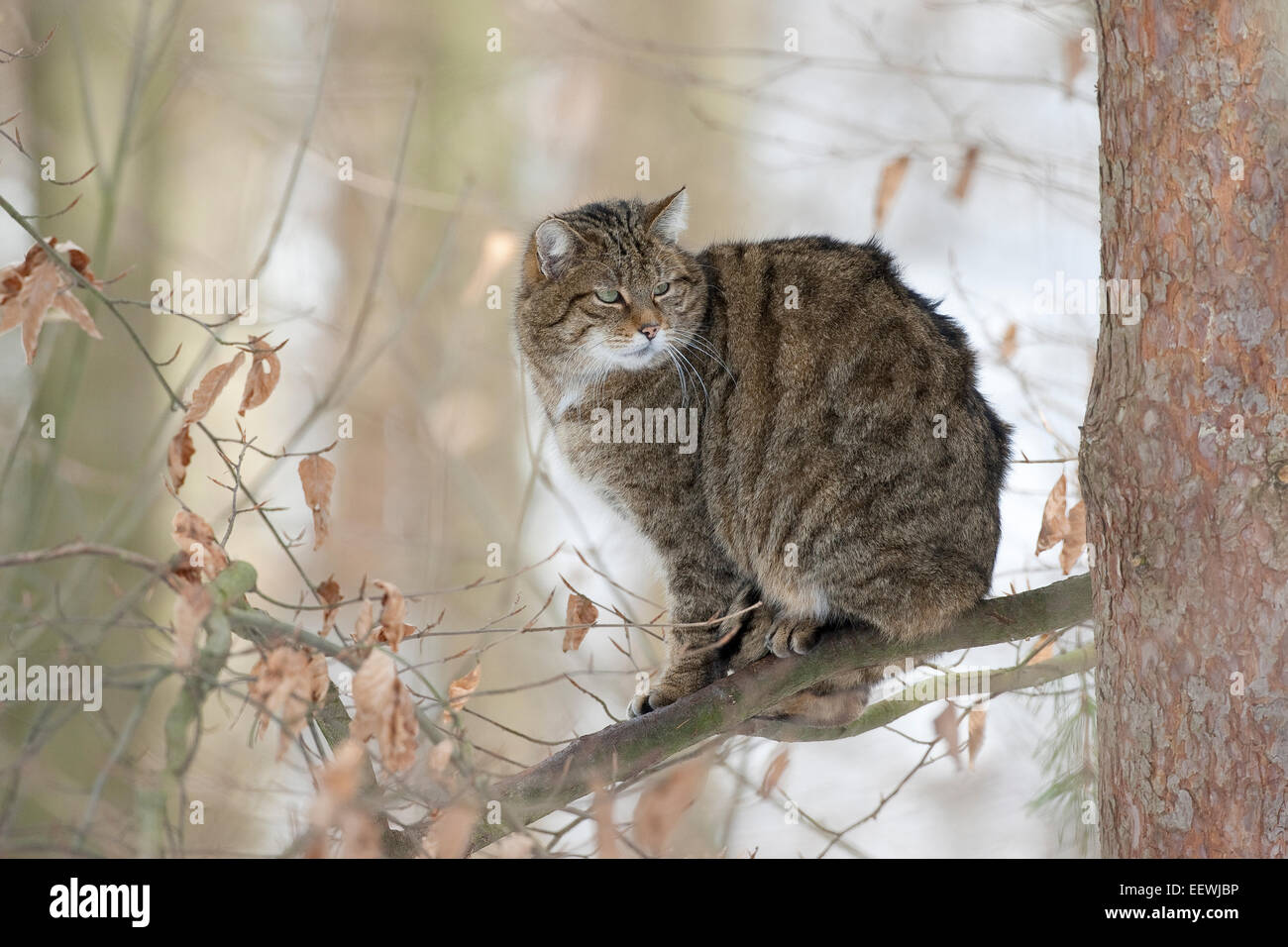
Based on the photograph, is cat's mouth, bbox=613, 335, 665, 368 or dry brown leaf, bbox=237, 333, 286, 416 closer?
dry brown leaf, bbox=237, 333, 286, 416

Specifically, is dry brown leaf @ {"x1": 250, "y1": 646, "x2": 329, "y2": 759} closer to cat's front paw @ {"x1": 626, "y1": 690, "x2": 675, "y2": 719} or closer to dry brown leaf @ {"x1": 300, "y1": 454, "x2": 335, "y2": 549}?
dry brown leaf @ {"x1": 300, "y1": 454, "x2": 335, "y2": 549}

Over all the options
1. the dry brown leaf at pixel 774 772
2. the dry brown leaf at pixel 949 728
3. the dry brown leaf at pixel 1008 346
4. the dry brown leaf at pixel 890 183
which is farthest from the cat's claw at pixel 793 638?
the dry brown leaf at pixel 890 183

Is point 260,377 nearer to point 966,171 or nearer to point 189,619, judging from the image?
point 189,619

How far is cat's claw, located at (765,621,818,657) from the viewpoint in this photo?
319cm

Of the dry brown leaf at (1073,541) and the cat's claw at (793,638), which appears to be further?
the cat's claw at (793,638)

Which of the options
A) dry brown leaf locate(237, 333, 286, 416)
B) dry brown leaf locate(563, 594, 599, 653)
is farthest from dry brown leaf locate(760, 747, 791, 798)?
dry brown leaf locate(237, 333, 286, 416)

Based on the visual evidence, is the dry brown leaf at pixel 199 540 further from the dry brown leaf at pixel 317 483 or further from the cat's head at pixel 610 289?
the cat's head at pixel 610 289

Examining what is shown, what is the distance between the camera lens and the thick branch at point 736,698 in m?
2.65

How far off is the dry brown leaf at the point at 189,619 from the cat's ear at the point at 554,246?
208 centimetres

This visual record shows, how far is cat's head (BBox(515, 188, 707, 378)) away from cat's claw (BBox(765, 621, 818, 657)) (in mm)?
961

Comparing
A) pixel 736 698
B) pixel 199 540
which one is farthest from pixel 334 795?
pixel 736 698

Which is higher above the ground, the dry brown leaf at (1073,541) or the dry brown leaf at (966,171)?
the dry brown leaf at (966,171)

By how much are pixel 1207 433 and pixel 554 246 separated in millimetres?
2109
